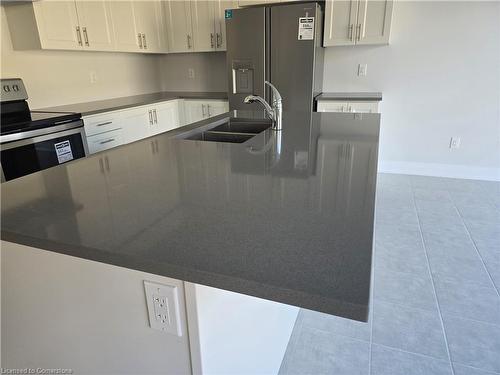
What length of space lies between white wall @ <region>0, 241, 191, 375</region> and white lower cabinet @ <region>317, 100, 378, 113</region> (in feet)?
10.5

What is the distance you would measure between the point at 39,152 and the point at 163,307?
2.12 metres

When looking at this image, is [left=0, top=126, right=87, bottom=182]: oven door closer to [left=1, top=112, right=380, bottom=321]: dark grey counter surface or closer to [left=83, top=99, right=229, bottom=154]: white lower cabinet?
[left=83, top=99, right=229, bottom=154]: white lower cabinet

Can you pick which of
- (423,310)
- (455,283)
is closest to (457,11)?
(455,283)

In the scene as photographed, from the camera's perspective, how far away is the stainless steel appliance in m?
2.16

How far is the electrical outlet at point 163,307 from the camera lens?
72 centimetres

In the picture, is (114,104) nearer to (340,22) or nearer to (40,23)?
(40,23)

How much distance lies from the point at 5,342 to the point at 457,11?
14.3 ft

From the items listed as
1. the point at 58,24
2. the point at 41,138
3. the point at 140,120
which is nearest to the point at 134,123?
the point at 140,120

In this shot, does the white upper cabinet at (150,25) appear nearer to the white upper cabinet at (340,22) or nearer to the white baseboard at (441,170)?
the white upper cabinet at (340,22)

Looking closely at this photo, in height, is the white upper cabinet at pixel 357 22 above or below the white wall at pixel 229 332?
above

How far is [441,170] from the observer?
3908 millimetres

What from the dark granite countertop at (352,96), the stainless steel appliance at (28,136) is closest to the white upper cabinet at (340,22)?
the dark granite countertop at (352,96)

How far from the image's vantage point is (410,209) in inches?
120

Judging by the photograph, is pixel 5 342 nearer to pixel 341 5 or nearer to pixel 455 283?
pixel 455 283
